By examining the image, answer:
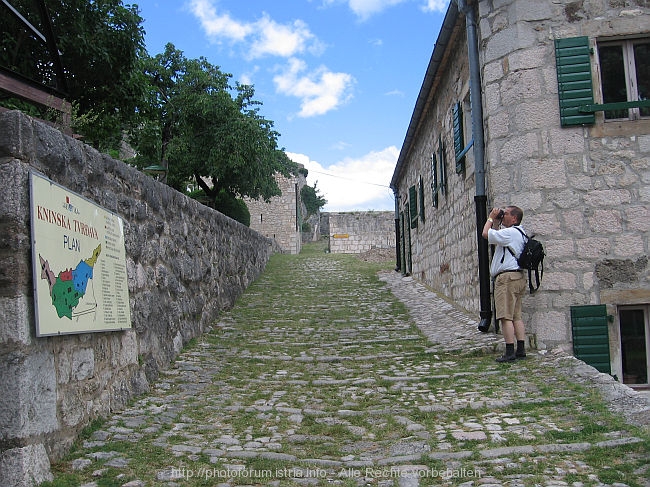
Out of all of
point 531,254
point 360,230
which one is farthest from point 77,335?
point 360,230

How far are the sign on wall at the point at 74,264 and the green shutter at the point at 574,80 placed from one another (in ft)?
15.0

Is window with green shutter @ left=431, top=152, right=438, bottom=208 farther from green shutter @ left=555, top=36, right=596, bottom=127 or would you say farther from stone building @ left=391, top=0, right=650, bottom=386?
green shutter @ left=555, top=36, right=596, bottom=127

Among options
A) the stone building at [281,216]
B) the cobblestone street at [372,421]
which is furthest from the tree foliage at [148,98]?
the stone building at [281,216]

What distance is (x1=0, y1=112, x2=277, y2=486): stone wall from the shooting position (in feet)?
10.2

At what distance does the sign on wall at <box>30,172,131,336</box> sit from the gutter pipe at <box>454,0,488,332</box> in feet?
13.1

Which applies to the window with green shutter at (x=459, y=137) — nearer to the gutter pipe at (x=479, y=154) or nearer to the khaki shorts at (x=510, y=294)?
the gutter pipe at (x=479, y=154)

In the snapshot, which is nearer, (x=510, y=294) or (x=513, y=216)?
(x=510, y=294)

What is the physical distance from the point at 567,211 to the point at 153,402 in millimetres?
4426

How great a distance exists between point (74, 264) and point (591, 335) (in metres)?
4.84

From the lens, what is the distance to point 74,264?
3.72m

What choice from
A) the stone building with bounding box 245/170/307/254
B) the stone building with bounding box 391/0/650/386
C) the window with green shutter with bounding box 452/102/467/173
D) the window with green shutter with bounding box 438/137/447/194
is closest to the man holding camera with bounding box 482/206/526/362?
the stone building with bounding box 391/0/650/386

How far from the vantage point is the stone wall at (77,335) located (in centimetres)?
312

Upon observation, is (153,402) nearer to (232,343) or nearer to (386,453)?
(386,453)

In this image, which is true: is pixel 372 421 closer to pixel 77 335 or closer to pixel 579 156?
pixel 77 335
